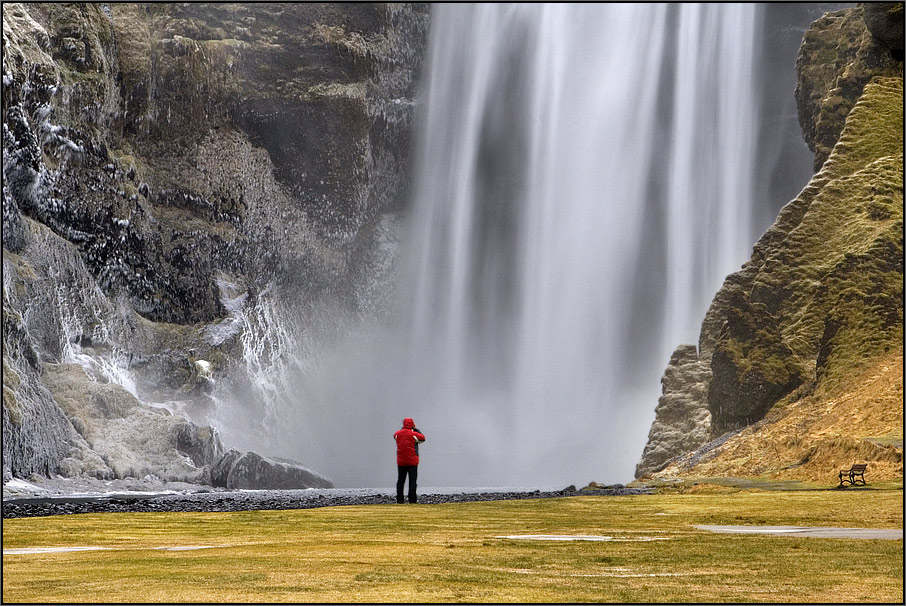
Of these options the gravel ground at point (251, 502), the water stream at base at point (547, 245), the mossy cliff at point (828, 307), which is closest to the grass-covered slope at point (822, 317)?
the mossy cliff at point (828, 307)

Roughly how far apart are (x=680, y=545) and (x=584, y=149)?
226ft

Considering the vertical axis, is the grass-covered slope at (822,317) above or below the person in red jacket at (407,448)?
above

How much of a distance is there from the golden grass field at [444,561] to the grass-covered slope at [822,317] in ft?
52.0

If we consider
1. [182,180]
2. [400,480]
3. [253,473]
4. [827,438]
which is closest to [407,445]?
[400,480]

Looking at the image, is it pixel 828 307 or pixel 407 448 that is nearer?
pixel 407 448

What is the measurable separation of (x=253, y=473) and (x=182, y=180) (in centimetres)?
3140

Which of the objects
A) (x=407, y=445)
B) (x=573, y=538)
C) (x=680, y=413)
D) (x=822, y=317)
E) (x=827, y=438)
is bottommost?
(x=573, y=538)

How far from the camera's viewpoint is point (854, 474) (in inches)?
779

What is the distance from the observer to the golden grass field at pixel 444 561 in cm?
579

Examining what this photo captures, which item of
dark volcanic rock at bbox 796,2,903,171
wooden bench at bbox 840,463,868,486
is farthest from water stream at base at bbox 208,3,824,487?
wooden bench at bbox 840,463,868,486

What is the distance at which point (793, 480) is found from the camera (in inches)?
899

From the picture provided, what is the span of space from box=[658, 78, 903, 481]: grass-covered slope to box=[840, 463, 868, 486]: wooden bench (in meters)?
4.86

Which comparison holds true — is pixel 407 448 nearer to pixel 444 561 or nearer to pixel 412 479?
pixel 412 479

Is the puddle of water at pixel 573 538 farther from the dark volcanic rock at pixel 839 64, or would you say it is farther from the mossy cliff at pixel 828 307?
the dark volcanic rock at pixel 839 64
